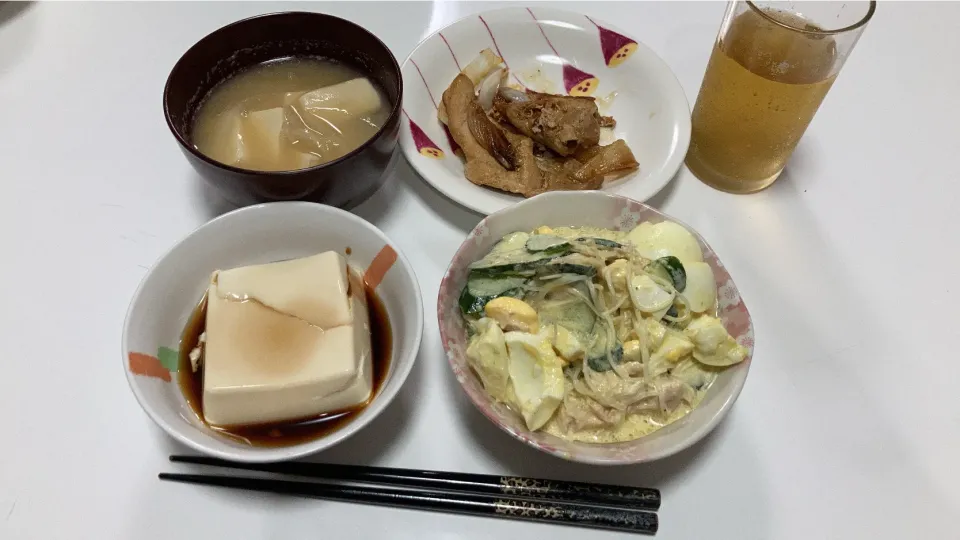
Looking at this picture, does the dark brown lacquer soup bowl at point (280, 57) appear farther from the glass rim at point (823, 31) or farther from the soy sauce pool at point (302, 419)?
the glass rim at point (823, 31)

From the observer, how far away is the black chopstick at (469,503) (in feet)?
3.48

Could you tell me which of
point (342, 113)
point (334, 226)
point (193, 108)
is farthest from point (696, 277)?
point (193, 108)

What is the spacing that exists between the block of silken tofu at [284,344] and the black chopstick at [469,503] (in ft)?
0.38

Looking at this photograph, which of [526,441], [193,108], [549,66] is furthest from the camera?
[549,66]

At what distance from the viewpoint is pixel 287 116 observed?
4.73ft

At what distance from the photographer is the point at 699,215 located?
151cm

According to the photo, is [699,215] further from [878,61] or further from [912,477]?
[878,61]

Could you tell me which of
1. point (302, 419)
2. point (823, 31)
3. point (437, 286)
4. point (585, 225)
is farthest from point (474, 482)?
point (823, 31)

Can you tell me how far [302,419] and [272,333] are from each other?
17 cm

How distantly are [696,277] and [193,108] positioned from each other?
1.16 meters

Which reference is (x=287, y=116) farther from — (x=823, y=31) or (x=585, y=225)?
(x=823, y=31)

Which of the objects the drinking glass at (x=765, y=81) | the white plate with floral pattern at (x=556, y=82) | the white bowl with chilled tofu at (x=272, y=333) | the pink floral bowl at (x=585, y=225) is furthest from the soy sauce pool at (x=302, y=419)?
the drinking glass at (x=765, y=81)

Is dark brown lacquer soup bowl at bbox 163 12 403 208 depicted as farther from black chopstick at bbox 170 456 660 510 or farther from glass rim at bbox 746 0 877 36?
glass rim at bbox 746 0 877 36

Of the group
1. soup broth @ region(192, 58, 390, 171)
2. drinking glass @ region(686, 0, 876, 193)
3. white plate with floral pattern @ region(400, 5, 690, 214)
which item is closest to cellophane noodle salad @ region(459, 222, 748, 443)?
white plate with floral pattern @ region(400, 5, 690, 214)
